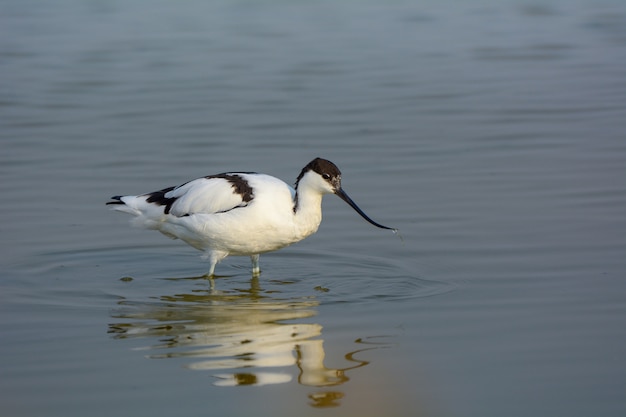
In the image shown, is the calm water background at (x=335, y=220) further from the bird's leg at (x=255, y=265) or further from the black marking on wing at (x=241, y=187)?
the black marking on wing at (x=241, y=187)

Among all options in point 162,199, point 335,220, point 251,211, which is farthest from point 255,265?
point 335,220

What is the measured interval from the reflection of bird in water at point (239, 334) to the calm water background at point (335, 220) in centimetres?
2

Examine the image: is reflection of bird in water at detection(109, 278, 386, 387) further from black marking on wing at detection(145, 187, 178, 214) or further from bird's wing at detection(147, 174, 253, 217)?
black marking on wing at detection(145, 187, 178, 214)

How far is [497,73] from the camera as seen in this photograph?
14602mm

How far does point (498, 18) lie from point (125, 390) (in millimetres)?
13690

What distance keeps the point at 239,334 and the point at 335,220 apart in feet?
9.33

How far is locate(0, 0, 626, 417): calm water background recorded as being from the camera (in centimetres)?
607

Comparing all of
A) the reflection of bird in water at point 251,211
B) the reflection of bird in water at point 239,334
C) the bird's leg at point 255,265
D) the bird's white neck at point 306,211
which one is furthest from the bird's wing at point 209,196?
the reflection of bird in water at point 239,334

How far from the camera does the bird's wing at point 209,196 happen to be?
842cm

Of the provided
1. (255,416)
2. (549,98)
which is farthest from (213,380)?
(549,98)

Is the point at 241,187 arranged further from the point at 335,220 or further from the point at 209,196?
the point at 335,220

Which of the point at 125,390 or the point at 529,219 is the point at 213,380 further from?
the point at 529,219

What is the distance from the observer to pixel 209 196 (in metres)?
8.55

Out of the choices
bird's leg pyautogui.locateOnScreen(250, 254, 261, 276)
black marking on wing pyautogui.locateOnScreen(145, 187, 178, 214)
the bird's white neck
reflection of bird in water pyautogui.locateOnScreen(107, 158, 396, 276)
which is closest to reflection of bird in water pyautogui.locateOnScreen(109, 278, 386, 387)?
bird's leg pyautogui.locateOnScreen(250, 254, 261, 276)
